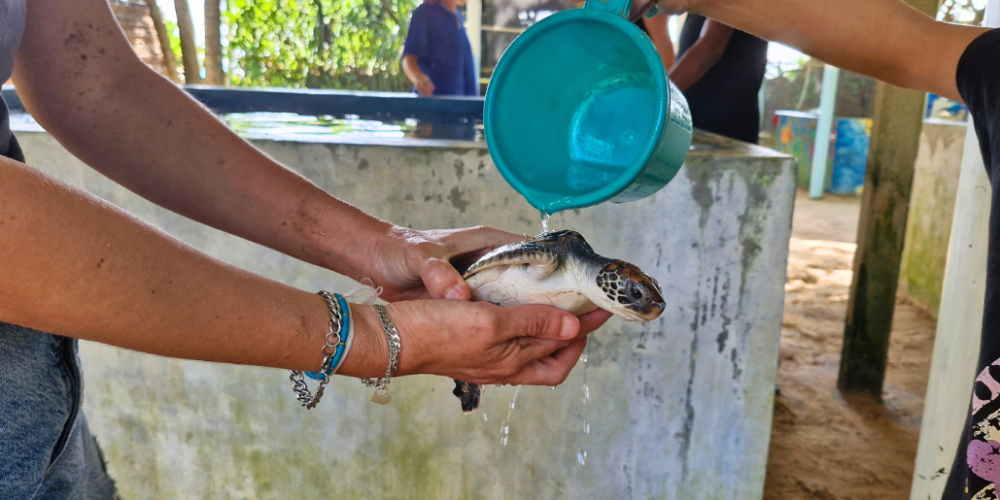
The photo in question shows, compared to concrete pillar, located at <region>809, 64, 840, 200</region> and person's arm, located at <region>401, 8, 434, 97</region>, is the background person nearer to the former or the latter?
person's arm, located at <region>401, 8, 434, 97</region>

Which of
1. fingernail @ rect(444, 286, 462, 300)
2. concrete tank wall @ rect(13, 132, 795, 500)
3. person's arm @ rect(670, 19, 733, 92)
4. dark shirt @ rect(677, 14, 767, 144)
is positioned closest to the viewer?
fingernail @ rect(444, 286, 462, 300)

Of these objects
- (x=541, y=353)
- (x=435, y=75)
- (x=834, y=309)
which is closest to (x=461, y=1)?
(x=435, y=75)

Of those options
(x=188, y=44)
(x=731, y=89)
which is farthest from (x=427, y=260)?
(x=188, y=44)

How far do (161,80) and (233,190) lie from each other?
160mm

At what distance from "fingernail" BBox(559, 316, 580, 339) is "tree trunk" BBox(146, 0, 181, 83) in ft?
15.4

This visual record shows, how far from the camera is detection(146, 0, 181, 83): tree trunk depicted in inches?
176

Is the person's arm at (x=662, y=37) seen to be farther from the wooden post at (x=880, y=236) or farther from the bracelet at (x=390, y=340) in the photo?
the bracelet at (x=390, y=340)

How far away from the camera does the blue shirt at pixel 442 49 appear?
10.9ft

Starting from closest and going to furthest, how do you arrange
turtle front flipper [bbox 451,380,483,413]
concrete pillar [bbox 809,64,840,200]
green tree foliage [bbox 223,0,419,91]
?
turtle front flipper [bbox 451,380,483,413], concrete pillar [bbox 809,64,840,200], green tree foliage [bbox 223,0,419,91]

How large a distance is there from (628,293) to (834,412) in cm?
176

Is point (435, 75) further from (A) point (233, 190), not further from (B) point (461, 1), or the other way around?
(A) point (233, 190)

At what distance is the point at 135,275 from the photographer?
51 cm

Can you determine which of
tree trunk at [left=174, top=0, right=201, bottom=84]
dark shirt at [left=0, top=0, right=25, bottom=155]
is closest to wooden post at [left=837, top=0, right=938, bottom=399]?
dark shirt at [left=0, top=0, right=25, bottom=155]

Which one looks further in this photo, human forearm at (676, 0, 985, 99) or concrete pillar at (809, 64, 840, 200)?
concrete pillar at (809, 64, 840, 200)
